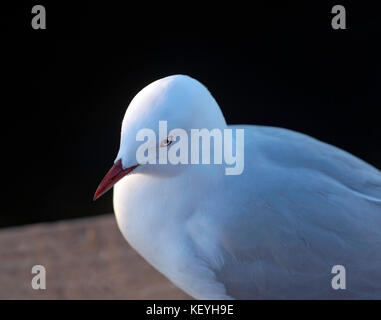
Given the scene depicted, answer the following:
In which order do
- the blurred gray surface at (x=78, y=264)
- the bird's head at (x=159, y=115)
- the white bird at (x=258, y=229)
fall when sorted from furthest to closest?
the blurred gray surface at (x=78, y=264), the white bird at (x=258, y=229), the bird's head at (x=159, y=115)

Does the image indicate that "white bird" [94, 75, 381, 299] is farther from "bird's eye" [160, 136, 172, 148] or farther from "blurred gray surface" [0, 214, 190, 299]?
"blurred gray surface" [0, 214, 190, 299]

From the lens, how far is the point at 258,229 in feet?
3.41

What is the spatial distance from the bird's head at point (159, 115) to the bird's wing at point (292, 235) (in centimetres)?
14

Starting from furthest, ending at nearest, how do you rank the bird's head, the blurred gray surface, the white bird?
the blurred gray surface
the white bird
the bird's head

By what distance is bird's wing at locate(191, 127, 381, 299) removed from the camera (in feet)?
3.41

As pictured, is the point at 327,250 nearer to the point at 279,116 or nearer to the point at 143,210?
the point at 143,210

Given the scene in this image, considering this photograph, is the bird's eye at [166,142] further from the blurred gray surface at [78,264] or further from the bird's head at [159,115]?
the blurred gray surface at [78,264]

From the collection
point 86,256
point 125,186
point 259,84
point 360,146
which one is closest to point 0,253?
point 86,256

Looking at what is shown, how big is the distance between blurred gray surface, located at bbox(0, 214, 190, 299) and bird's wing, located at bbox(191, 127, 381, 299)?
28 centimetres

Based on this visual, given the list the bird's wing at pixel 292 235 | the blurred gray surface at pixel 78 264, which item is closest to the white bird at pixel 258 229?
the bird's wing at pixel 292 235

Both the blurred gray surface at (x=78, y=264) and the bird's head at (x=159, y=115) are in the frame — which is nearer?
the bird's head at (x=159, y=115)

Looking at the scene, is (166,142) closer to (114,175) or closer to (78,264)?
(114,175)

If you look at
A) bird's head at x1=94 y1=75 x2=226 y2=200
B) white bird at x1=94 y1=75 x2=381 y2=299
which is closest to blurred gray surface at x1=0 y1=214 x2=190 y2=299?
white bird at x1=94 y1=75 x2=381 y2=299

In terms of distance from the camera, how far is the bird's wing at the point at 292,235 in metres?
1.04
